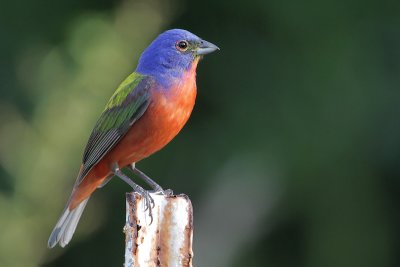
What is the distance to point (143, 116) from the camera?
4.80 metres

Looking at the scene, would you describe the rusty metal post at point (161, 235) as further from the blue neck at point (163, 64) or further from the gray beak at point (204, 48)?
the gray beak at point (204, 48)

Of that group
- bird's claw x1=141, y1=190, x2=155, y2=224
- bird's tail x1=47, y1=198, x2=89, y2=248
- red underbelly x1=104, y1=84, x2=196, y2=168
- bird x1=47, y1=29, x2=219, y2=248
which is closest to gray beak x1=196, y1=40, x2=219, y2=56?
bird x1=47, y1=29, x2=219, y2=248

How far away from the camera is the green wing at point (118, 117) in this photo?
189 inches

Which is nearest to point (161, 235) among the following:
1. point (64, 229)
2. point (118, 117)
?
point (118, 117)

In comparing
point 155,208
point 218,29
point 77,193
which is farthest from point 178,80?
point 218,29

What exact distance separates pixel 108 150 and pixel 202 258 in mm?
1666

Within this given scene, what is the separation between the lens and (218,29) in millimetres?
6844

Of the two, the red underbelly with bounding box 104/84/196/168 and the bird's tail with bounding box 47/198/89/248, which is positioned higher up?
the red underbelly with bounding box 104/84/196/168

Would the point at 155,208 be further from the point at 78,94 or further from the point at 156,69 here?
the point at 78,94

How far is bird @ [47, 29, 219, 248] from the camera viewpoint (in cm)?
475

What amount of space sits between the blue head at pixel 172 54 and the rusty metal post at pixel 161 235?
1680 millimetres

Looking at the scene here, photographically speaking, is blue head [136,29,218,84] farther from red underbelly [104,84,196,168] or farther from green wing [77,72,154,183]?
red underbelly [104,84,196,168]

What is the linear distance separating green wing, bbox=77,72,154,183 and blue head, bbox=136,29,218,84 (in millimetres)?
94

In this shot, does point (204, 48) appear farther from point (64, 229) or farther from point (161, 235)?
point (161, 235)
